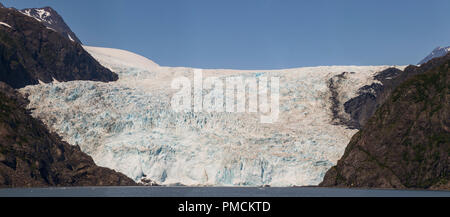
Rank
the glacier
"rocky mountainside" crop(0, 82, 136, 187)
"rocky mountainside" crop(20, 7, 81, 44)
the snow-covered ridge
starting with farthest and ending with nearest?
the snow-covered ridge
"rocky mountainside" crop(20, 7, 81, 44)
the glacier
"rocky mountainside" crop(0, 82, 136, 187)

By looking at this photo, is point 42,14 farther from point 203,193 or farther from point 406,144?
point 203,193

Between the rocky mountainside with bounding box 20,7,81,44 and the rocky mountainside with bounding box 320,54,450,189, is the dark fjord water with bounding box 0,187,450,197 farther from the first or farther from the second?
the rocky mountainside with bounding box 20,7,81,44

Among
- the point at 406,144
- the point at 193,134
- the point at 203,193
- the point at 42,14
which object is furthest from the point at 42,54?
the point at 42,14

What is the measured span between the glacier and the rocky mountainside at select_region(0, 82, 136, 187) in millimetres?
3300

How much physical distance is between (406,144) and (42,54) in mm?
73089

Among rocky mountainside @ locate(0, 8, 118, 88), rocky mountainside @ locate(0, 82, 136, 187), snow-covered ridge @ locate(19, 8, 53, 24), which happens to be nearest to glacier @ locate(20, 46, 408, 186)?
rocky mountainside @ locate(0, 82, 136, 187)

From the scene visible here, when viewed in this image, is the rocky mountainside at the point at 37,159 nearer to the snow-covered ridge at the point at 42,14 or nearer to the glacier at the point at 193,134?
the glacier at the point at 193,134

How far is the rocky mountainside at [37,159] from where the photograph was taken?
69.2m

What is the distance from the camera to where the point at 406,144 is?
71.6 m

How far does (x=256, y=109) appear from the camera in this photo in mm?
94438

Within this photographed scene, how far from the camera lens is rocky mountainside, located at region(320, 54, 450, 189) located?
2687 inches

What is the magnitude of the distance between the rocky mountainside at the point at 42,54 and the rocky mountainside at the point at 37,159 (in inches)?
1131
